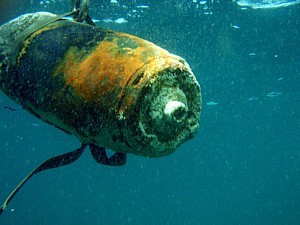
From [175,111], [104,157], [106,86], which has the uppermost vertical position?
[106,86]

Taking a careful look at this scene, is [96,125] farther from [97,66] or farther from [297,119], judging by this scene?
[297,119]

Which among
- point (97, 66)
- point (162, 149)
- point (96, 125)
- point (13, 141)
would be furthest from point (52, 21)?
point (13, 141)

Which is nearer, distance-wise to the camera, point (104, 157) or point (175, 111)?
point (175, 111)

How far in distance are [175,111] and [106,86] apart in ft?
1.42

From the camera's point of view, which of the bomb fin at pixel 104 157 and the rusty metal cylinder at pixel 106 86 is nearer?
the rusty metal cylinder at pixel 106 86

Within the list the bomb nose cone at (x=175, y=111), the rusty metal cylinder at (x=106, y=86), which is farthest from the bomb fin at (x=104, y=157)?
the bomb nose cone at (x=175, y=111)

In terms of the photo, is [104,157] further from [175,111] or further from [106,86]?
[175,111]

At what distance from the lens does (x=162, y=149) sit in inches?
73.5

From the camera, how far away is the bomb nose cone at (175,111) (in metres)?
1.68

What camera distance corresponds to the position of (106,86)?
5.78 feet

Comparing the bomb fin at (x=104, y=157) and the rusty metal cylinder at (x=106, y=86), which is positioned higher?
the rusty metal cylinder at (x=106, y=86)

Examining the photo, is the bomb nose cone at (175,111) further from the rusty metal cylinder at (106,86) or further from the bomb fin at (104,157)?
the bomb fin at (104,157)

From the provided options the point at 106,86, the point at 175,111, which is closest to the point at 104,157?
the point at 106,86

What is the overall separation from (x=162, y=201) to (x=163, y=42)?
170546 mm
